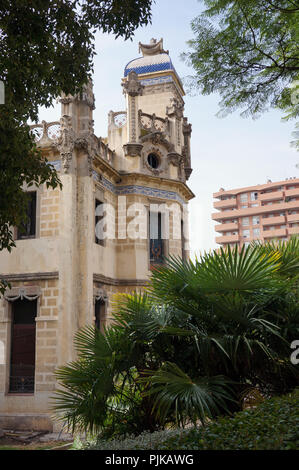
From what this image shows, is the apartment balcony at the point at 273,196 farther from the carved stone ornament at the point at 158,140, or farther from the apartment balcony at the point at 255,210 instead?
the carved stone ornament at the point at 158,140

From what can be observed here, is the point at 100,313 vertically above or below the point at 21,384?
above

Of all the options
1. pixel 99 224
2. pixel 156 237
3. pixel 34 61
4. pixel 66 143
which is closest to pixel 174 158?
pixel 156 237

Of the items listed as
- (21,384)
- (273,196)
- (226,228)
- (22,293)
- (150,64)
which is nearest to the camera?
(21,384)

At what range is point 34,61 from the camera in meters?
7.20

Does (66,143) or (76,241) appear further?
(66,143)

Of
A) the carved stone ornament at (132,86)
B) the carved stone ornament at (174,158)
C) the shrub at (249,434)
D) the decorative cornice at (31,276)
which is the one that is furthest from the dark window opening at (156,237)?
the shrub at (249,434)

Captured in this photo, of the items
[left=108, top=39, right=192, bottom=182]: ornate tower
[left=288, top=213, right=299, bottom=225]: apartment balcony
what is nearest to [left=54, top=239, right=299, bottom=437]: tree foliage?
[left=108, top=39, right=192, bottom=182]: ornate tower

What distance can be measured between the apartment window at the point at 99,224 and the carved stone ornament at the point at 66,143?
2.42m

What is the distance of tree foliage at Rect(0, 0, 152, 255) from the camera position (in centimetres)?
691

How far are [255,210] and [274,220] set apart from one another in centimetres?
396

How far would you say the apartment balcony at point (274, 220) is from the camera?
74438mm

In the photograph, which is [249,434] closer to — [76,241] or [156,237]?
[76,241]

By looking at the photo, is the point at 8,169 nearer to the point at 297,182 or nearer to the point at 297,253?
the point at 297,253
